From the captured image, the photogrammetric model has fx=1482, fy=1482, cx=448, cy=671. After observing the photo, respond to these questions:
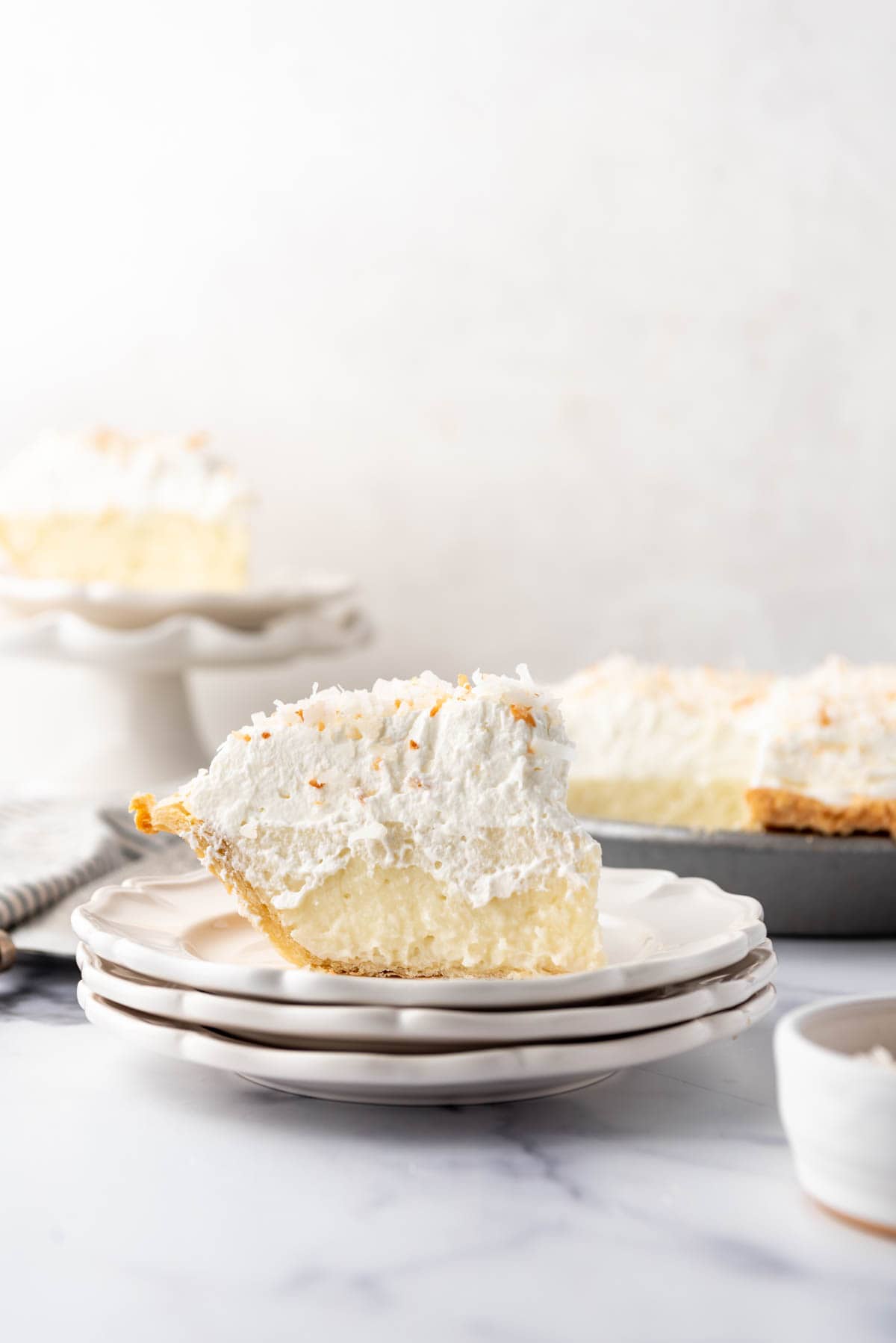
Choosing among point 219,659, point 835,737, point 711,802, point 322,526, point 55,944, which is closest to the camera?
point 55,944

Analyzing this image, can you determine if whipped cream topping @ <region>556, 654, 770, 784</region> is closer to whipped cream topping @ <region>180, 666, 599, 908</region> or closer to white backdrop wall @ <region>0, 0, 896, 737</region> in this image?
whipped cream topping @ <region>180, 666, 599, 908</region>

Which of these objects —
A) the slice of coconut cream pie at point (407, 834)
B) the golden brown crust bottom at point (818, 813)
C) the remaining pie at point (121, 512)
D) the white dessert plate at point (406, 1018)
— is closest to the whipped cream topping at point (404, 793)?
the slice of coconut cream pie at point (407, 834)

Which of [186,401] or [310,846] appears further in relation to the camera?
[186,401]

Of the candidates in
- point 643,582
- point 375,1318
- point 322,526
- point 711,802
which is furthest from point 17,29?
point 375,1318

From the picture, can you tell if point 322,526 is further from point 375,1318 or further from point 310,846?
point 375,1318

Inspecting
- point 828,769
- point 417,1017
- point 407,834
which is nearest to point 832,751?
point 828,769

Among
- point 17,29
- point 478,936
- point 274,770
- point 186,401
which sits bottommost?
point 478,936

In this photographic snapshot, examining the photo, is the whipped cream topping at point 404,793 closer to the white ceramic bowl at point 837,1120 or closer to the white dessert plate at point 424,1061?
the white dessert plate at point 424,1061
